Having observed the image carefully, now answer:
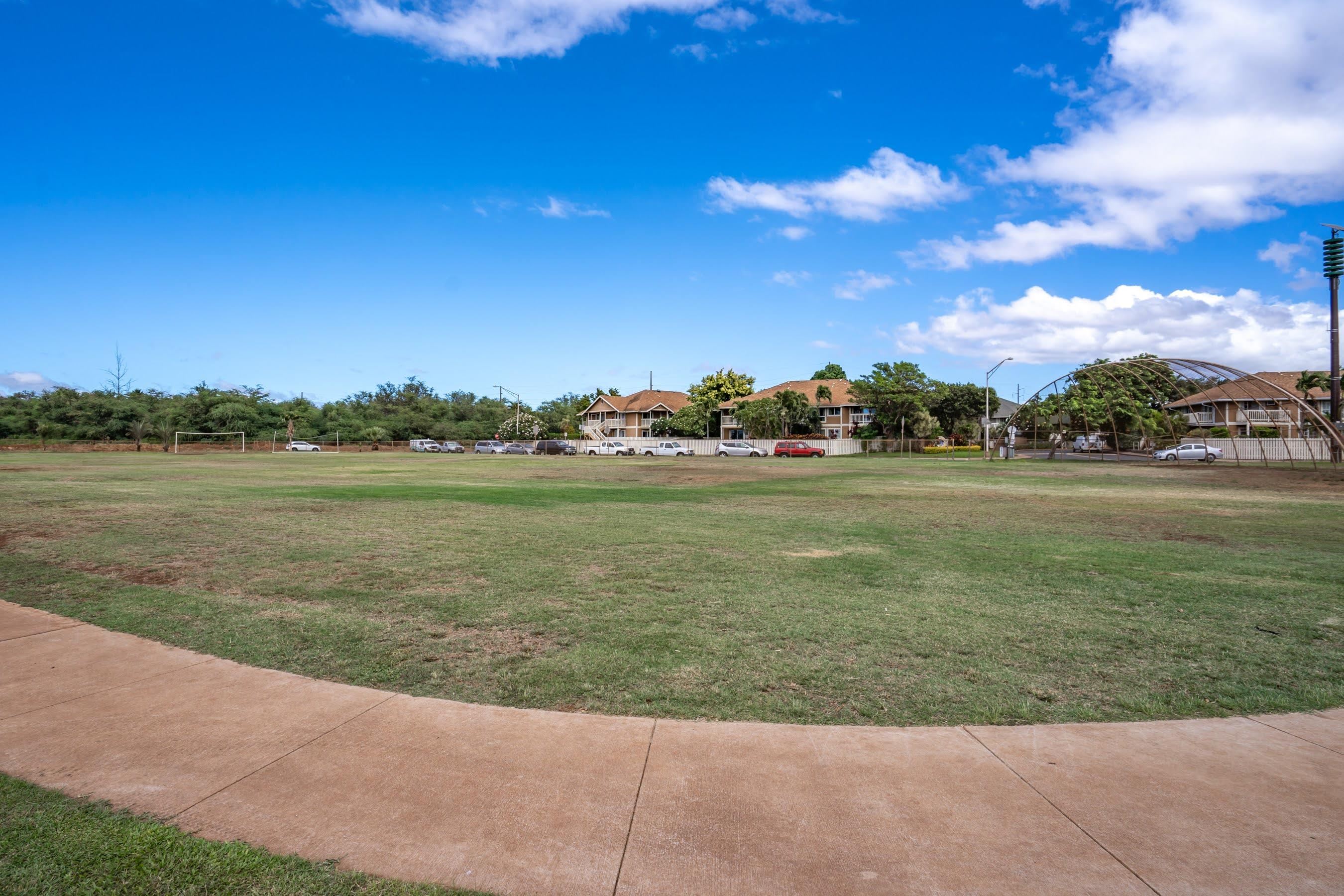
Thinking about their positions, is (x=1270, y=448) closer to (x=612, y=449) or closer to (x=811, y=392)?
(x=811, y=392)

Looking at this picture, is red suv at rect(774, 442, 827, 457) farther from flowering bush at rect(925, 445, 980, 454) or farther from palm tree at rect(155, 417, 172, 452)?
palm tree at rect(155, 417, 172, 452)

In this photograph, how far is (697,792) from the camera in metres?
3.49

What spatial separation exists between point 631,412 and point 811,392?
90.9ft

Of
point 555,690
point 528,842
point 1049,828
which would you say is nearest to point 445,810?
point 528,842

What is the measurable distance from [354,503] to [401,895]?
16017 mm

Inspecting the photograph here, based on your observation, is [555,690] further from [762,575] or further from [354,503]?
[354,503]

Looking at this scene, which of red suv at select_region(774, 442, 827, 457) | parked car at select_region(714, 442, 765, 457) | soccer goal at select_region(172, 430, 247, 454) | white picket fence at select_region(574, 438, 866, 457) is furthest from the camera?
soccer goal at select_region(172, 430, 247, 454)

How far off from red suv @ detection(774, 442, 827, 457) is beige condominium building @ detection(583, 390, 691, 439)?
3475cm

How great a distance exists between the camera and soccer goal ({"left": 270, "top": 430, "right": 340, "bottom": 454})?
256 ft

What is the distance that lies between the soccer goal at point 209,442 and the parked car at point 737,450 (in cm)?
4673

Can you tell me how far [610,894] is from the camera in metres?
2.75

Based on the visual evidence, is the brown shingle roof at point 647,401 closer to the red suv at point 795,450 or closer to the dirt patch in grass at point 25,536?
the red suv at point 795,450

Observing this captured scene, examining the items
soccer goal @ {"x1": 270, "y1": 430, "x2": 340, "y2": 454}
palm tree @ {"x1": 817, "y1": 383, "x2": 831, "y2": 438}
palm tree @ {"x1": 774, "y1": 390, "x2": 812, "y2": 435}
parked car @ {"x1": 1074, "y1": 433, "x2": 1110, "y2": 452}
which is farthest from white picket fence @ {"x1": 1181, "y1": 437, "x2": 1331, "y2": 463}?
soccer goal @ {"x1": 270, "y1": 430, "x2": 340, "y2": 454}

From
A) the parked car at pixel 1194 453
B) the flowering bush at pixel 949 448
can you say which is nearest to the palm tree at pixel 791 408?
the flowering bush at pixel 949 448
